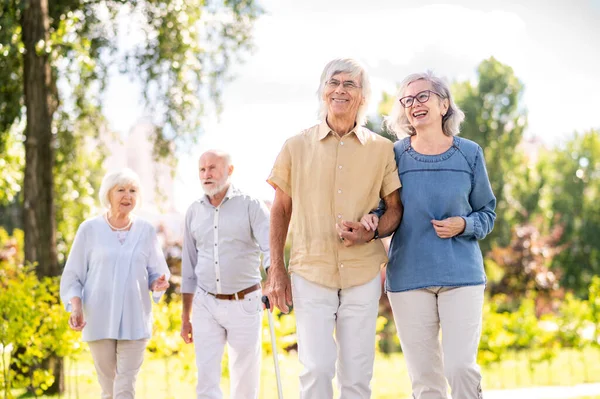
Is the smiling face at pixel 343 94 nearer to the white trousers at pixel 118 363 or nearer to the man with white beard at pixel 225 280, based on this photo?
the man with white beard at pixel 225 280

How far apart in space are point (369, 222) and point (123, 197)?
5.65 feet

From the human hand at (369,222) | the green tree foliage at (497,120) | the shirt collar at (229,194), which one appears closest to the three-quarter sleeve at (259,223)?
the shirt collar at (229,194)

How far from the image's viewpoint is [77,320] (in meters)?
4.32

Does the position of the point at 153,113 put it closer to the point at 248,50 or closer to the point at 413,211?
the point at 248,50

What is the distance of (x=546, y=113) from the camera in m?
26.5

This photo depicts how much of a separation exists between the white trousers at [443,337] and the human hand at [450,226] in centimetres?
25

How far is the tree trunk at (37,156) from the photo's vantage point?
7.64 metres

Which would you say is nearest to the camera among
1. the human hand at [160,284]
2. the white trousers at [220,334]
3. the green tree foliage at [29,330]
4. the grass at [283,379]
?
the white trousers at [220,334]

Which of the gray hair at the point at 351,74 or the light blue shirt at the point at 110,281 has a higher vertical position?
the gray hair at the point at 351,74

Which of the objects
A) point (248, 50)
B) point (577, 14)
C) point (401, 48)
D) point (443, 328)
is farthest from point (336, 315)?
point (401, 48)

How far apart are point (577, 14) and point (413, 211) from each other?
2403 centimetres

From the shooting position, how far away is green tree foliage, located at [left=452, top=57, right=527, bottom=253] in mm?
Answer: 24172

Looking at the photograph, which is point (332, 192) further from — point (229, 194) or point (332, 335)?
point (229, 194)

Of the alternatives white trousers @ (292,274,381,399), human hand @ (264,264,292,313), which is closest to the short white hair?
human hand @ (264,264,292,313)
